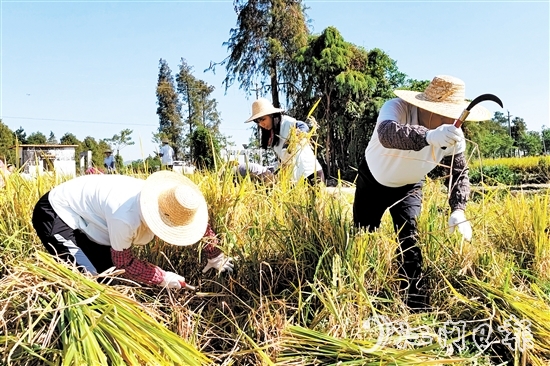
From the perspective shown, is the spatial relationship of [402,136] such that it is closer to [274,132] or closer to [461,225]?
[461,225]

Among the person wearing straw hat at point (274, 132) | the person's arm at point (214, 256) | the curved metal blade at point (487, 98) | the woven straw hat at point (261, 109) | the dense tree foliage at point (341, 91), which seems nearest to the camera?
the curved metal blade at point (487, 98)

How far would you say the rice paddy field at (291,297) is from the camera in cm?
131

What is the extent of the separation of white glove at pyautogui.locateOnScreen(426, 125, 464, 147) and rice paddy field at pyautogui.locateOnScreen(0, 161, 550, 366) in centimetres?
55

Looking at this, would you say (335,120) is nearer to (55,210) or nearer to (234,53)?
(234,53)

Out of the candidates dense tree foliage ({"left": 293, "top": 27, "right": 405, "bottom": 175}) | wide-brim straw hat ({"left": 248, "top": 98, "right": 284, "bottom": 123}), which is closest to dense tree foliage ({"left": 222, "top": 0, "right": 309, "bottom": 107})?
dense tree foliage ({"left": 293, "top": 27, "right": 405, "bottom": 175})

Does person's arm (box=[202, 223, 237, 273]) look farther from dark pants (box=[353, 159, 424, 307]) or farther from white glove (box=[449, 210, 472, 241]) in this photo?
white glove (box=[449, 210, 472, 241])

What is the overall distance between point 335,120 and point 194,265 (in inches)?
473

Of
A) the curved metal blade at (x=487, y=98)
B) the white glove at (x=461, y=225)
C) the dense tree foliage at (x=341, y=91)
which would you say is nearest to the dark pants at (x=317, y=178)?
the white glove at (x=461, y=225)

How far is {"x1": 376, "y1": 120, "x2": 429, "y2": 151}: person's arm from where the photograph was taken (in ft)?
5.28

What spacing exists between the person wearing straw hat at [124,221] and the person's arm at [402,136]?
2.47 ft

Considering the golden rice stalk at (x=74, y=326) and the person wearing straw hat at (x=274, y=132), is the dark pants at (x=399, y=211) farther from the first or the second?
the golden rice stalk at (x=74, y=326)

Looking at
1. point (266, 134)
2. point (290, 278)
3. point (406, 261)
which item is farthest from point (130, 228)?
point (266, 134)

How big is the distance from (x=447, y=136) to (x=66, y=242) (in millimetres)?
1483

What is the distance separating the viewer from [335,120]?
13.7m
